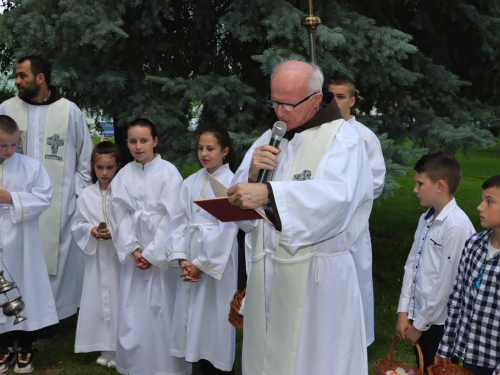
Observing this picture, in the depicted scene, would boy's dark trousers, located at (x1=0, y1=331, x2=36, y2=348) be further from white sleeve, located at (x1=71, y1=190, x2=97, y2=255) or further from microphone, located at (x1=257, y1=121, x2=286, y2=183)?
microphone, located at (x1=257, y1=121, x2=286, y2=183)

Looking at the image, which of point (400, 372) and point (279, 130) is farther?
point (400, 372)

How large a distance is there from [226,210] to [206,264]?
5.65 ft

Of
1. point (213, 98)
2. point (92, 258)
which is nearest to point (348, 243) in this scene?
point (92, 258)

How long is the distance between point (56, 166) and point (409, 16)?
16.4 ft

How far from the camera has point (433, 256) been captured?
165 inches

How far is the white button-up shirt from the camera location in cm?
406

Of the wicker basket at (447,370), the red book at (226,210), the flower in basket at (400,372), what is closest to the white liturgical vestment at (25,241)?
the red book at (226,210)

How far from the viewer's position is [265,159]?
3221mm

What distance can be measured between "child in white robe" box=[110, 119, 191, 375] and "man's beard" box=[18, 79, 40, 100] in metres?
1.45

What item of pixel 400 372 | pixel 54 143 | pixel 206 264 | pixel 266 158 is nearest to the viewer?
pixel 266 158

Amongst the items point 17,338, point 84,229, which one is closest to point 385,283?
point 84,229

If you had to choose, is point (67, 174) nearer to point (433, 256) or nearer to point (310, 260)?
point (310, 260)

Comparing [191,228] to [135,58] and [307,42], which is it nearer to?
[307,42]

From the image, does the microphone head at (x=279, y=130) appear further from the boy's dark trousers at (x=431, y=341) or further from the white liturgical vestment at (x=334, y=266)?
the boy's dark trousers at (x=431, y=341)
